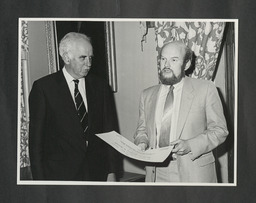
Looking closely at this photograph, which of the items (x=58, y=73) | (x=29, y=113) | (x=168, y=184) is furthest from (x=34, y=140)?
(x=168, y=184)

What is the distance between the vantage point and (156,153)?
134 centimetres

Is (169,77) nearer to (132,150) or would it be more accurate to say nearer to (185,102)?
(185,102)

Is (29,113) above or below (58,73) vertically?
below

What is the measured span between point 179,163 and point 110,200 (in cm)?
26

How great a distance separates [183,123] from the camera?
1.32 m

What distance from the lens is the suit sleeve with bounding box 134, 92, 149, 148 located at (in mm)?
1330

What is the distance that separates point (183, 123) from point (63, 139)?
396 mm

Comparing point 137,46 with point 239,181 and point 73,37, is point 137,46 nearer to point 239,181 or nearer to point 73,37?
point 73,37

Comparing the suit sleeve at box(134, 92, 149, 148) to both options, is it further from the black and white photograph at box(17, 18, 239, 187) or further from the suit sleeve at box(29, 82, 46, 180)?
the suit sleeve at box(29, 82, 46, 180)

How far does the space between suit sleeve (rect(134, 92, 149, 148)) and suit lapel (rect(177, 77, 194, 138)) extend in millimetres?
110

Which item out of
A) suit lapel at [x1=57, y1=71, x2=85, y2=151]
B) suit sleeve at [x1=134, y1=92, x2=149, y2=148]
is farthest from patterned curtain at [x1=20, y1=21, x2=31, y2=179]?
suit sleeve at [x1=134, y1=92, x2=149, y2=148]

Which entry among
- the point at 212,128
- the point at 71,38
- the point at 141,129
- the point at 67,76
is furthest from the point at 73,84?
the point at 212,128

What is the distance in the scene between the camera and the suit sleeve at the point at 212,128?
1.32 metres

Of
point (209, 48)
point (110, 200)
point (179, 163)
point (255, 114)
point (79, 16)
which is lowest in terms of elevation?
point (110, 200)
